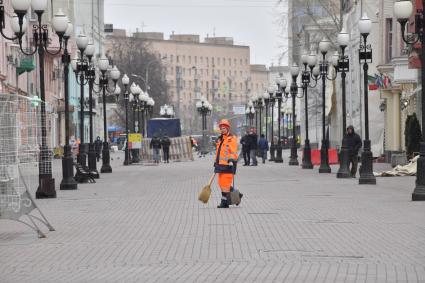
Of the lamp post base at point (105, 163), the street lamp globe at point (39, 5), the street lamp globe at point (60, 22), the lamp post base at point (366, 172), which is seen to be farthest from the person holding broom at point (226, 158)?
the lamp post base at point (105, 163)

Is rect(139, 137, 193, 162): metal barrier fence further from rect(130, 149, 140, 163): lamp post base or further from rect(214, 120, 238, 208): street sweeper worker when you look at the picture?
rect(214, 120, 238, 208): street sweeper worker

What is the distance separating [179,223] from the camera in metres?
18.7

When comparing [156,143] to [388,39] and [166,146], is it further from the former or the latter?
[388,39]

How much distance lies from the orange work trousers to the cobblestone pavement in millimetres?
424

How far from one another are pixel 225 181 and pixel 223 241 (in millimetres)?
7318

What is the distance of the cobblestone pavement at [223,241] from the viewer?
12.0 m

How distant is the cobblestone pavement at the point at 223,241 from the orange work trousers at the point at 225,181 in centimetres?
42

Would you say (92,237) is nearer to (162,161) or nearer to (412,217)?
(412,217)

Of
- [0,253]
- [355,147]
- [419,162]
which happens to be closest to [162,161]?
[355,147]

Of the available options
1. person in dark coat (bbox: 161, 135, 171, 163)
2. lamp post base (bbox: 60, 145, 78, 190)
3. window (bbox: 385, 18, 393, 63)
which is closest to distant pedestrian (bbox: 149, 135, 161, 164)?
person in dark coat (bbox: 161, 135, 171, 163)

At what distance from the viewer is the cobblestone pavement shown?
12.0 metres

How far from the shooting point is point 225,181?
74.7 ft

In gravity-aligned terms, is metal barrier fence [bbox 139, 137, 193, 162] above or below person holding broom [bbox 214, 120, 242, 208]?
below

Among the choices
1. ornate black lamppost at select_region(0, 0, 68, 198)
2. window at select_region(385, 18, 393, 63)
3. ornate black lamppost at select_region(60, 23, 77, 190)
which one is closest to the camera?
ornate black lamppost at select_region(0, 0, 68, 198)
